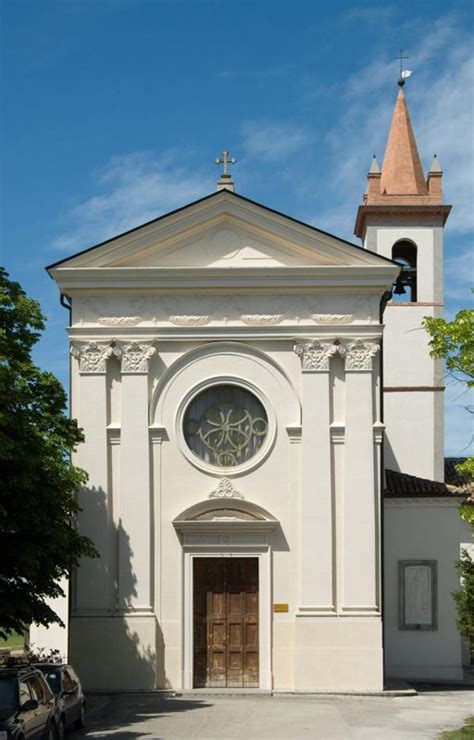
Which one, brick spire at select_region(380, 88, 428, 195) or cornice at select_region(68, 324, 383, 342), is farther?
brick spire at select_region(380, 88, 428, 195)

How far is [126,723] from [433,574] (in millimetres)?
10834

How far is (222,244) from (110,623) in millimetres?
8722

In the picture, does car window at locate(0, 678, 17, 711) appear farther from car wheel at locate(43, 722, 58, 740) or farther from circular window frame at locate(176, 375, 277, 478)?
circular window frame at locate(176, 375, 277, 478)

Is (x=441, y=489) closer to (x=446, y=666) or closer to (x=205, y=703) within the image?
(x=446, y=666)

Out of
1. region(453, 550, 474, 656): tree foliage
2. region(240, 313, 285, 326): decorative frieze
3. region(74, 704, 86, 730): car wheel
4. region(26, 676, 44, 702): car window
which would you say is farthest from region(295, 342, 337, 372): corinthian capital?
region(26, 676, 44, 702): car window

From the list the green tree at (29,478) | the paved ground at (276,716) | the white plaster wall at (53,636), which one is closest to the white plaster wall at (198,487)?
the paved ground at (276,716)

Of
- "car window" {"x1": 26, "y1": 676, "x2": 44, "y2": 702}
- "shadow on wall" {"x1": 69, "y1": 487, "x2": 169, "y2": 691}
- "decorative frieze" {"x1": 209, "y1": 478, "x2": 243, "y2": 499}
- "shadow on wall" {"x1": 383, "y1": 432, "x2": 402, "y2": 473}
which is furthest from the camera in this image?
"shadow on wall" {"x1": 383, "y1": 432, "x2": 402, "y2": 473}

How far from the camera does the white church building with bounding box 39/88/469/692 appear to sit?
81.3ft

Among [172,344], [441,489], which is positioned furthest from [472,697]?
[172,344]

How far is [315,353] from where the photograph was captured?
2569 centimetres

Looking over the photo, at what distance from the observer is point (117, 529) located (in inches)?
995

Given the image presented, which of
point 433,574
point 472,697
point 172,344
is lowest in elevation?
point 472,697

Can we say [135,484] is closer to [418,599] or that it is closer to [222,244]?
[222,244]

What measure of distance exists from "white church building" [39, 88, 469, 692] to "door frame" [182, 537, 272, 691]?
0.03m
